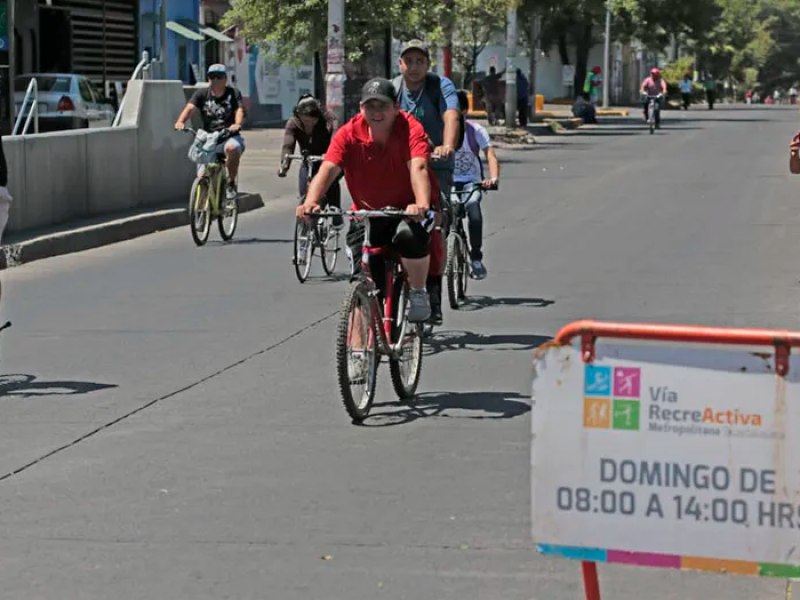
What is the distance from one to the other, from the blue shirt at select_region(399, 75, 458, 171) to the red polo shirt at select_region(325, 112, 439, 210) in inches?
81.7

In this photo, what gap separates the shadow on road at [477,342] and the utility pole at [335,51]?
55.3ft

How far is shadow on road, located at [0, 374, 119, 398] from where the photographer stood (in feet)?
30.3

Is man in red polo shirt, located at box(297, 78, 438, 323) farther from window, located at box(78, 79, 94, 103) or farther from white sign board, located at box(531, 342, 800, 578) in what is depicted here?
window, located at box(78, 79, 94, 103)

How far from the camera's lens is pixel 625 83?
106 meters

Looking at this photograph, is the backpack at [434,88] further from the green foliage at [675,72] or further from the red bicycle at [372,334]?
→ the green foliage at [675,72]

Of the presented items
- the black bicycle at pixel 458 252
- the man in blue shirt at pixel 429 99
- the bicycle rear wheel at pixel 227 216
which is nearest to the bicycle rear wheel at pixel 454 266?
the black bicycle at pixel 458 252

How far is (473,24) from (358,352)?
36.4 meters

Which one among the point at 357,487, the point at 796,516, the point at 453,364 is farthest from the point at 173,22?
the point at 796,516

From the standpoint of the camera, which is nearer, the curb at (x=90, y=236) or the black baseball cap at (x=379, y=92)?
the black baseball cap at (x=379, y=92)

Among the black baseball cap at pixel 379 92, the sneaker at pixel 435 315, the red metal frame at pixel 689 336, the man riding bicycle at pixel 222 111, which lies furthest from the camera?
the man riding bicycle at pixel 222 111

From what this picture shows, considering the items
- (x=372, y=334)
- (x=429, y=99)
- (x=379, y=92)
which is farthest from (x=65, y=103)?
(x=372, y=334)

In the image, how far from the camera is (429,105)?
10.9 m

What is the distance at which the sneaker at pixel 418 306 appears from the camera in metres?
8.77

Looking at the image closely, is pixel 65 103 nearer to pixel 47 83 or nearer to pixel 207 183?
pixel 47 83
